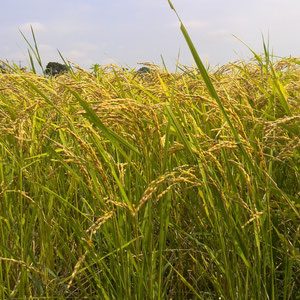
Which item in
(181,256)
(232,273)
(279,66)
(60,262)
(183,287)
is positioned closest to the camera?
(232,273)

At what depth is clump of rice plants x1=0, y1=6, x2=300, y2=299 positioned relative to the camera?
1.07 metres

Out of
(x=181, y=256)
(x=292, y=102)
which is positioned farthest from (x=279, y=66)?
(x=181, y=256)

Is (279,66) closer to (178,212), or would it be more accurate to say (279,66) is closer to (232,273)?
(178,212)

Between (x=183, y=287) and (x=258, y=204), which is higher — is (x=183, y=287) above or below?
below

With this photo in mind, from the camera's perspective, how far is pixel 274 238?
4.67 ft

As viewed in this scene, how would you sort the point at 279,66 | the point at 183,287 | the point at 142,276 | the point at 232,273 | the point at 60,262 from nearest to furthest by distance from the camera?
the point at 142,276 < the point at 232,273 < the point at 183,287 < the point at 60,262 < the point at 279,66

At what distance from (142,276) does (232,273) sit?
0.30 m

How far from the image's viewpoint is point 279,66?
2486 millimetres

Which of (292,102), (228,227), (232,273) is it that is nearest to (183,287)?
(232,273)

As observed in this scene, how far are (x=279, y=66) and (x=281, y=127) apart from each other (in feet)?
3.51

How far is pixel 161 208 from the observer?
1054 mm

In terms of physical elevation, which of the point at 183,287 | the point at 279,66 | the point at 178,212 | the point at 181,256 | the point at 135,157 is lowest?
the point at 183,287

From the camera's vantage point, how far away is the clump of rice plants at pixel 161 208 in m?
1.07

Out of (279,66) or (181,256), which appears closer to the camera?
(181,256)
